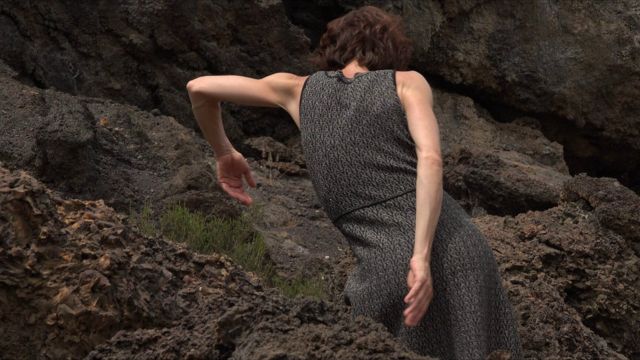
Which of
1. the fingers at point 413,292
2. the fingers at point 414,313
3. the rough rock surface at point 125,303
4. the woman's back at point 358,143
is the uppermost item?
the woman's back at point 358,143

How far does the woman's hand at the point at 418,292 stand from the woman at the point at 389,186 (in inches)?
2.5

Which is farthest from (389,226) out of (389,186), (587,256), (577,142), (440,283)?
(577,142)

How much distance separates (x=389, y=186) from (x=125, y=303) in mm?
842

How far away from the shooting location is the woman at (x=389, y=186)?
381 cm

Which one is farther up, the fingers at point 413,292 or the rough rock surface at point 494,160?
the fingers at point 413,292

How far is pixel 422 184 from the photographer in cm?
367

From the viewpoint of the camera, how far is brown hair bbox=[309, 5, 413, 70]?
4.18 m

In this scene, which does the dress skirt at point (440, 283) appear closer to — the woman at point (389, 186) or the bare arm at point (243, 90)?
the woman at point (389, 186)

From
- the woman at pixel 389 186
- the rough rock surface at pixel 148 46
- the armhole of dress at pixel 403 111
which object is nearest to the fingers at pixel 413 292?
the woman at pixel 389 186

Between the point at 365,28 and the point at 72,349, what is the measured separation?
1.36m

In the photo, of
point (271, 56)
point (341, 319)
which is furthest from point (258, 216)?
point (341, 319)

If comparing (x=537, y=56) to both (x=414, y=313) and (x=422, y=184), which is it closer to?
(x=422, y=184)

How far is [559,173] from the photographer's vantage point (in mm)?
8914

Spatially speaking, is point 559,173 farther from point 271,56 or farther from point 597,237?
point 597,237
